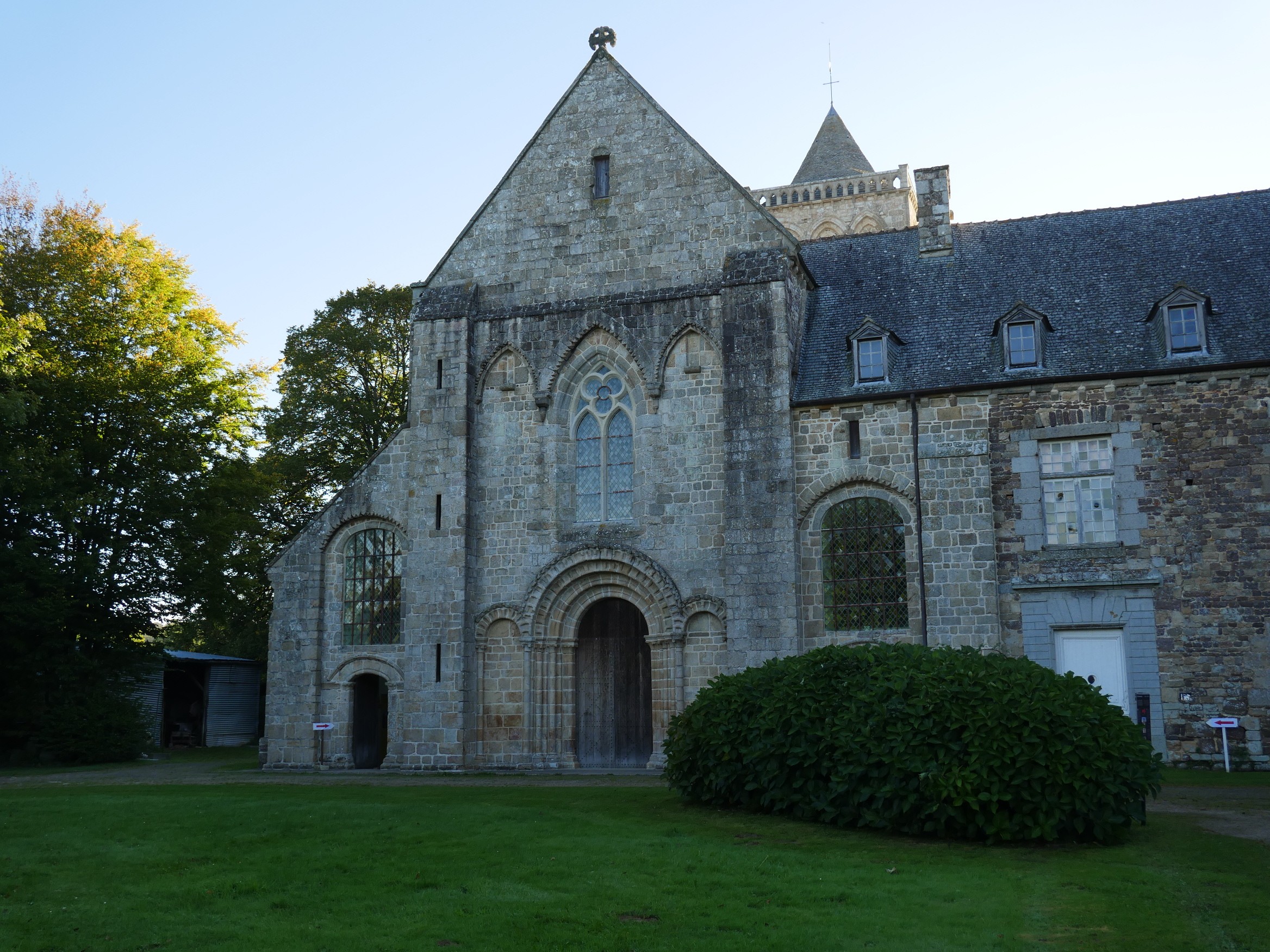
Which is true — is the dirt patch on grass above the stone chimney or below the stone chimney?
below

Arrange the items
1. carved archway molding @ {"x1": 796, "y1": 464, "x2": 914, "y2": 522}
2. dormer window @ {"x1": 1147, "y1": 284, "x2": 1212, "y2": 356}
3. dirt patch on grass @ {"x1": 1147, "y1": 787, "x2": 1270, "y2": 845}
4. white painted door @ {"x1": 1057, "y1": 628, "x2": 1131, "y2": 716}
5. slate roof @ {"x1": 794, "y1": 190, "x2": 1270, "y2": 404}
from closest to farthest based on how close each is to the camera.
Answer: dirt patch on grass @ {"x1": 1147, "y1": 787, "x2": 1270, "y2": 845}, white painted door @ {"x1": 1057, "y1": 628, "x2": 1131, "y2": 716}, dormer window @ {"x1": 1147, "y1": 284, "x2": 1212, "y2": 356}, slate roof @ {"x1": 794, "y1": 190, "x2": 1270, "y2": 404}, carved archway molding @ {"x1": 796, "y1": 464, "x2": 914, "y2": 522}

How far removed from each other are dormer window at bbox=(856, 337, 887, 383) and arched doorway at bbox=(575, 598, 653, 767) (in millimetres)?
6662

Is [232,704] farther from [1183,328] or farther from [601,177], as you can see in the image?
[1183,328]

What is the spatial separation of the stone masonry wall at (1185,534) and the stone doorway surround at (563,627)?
6594 mm

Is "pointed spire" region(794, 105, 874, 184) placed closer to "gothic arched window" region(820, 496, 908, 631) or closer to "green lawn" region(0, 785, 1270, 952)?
"gothic arched window" region(820, 496, 908, 631)

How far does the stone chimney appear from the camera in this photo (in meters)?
25.5

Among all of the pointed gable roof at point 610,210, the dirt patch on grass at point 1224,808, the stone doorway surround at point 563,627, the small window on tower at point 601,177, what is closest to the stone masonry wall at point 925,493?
the stone doorway surround at point 563,627

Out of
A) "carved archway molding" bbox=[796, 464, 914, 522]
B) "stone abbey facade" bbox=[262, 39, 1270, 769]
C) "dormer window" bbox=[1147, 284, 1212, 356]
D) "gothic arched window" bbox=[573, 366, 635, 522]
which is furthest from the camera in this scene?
"gothic arched window" bbox=[573, 366, 635, 522]

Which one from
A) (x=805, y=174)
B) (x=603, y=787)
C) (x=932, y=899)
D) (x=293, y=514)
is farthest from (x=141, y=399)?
(x=805, y=174)

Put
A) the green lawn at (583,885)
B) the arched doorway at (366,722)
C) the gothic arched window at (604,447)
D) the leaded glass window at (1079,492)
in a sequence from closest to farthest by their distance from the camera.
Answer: the green lawn at (583,885) < the leaded glass window at (1079,492) < the gothic arched window at (604,447) < the arched doorway at (366,722)

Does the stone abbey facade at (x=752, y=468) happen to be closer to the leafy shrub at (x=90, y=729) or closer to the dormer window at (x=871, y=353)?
the dormer window at (x=871, y=353)

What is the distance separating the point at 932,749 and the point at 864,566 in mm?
9803

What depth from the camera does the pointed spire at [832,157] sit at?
4681 cm

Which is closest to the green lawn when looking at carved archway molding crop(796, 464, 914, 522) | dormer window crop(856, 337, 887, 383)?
carved archway molding crop(796, 464, 914, 522)
